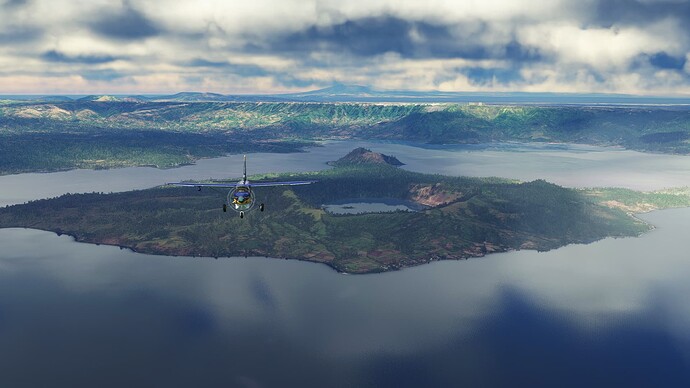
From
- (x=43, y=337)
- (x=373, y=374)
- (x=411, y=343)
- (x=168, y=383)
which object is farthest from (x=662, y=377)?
(x=43, y=337)

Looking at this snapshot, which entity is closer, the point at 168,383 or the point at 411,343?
the point at 168,383

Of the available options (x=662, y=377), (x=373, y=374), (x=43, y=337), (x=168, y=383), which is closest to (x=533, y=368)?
(x=662, y=377)

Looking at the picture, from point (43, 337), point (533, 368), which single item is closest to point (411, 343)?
point (533, 368)

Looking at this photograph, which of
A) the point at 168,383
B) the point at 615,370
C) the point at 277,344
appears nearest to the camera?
the point at 168,383

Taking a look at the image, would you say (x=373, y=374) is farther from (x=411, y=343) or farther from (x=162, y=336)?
(x=162, y=336)

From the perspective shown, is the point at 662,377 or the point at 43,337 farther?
the point at 43,337

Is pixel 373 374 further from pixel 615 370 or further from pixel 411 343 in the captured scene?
pixel 615 370

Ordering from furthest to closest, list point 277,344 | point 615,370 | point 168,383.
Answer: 1. point 277,344
2. point 615,370
3. point 168,383

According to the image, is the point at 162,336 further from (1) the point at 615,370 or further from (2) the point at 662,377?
(2) the point at 662,377
